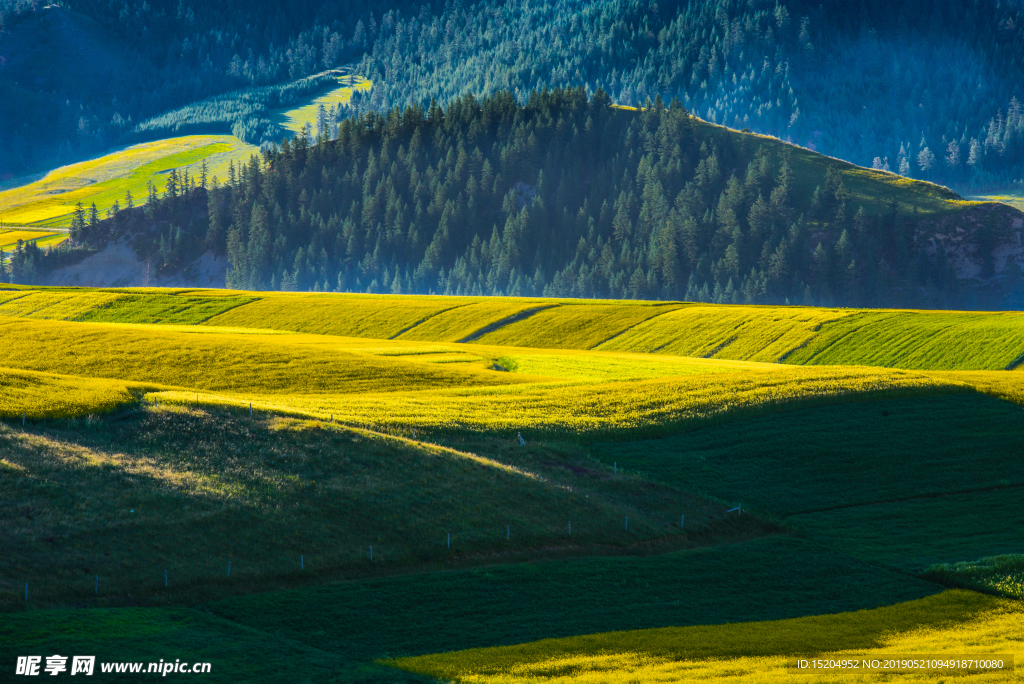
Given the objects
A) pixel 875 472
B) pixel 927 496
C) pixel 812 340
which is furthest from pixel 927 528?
pixel 812 340

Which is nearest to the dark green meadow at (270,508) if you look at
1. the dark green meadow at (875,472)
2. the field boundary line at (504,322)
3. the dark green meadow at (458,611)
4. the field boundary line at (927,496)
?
the dark green meadow at (458,611)

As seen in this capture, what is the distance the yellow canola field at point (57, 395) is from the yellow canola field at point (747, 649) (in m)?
25.3

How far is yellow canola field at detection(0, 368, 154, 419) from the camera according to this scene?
44.8 meters

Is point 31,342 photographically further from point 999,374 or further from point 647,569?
point 999,374

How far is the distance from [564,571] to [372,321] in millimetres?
96969

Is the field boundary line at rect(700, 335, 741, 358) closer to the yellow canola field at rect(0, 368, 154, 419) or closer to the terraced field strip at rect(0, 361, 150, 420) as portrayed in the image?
the terraced field strip at rect(0, 361, 150, 420)

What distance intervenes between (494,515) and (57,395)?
24.1 metres

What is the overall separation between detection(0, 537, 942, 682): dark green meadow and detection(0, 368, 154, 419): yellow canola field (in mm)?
18512

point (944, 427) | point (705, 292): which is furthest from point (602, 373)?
point (705, 292)

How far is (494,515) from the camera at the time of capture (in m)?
41.7

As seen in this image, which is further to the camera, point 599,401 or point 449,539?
point 599,401

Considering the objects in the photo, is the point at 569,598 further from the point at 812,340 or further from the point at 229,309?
the point at 229,309

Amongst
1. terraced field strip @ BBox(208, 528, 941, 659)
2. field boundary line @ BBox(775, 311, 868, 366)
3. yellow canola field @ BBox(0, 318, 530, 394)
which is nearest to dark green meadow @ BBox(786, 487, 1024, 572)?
terraced field strip @ BBox(208, 528, 941, 659)

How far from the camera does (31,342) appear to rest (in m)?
78.8
